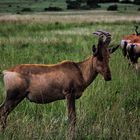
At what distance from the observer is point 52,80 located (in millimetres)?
7320

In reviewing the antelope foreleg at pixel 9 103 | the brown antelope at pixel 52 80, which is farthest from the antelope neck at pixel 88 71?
the antelope foreleg at pixel 9 103

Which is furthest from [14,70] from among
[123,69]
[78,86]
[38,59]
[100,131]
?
[38,59]

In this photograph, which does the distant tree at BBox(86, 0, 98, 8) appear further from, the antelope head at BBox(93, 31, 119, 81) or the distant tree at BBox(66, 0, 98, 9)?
the antelope head at BBox(93, 31, 119, 81)

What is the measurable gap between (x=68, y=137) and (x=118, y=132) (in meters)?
0.75

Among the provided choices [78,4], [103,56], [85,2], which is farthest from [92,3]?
[103,56]

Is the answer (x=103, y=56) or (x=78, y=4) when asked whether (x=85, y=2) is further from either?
(x=103, y=56)

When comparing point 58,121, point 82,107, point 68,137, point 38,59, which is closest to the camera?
point 68,137

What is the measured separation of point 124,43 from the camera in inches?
643

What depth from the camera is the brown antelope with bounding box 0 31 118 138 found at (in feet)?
23.2

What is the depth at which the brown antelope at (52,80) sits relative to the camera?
23.2 ft

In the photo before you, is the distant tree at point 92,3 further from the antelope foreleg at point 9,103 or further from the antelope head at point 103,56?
the antelope foreleg at point 9,103

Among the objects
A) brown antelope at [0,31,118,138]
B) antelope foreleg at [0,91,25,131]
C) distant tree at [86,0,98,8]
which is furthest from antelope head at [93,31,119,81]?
distant tree at [86,0,98,8]

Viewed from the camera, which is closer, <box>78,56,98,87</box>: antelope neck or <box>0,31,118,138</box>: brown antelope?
<box>0,31,118,138</box>: brown antelope

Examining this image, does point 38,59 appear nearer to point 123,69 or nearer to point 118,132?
point 123,69
